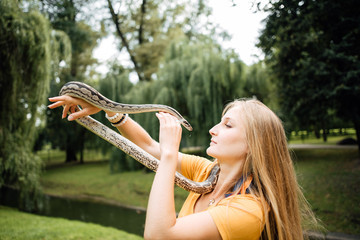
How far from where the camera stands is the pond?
9.73 m

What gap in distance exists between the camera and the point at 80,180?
52.6 ft

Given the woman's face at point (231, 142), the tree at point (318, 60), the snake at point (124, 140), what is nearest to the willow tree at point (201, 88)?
the tree at point (318, 60)

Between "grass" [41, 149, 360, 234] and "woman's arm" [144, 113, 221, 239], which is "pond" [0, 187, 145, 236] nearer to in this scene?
"grass" [41, 149, 360, 234]

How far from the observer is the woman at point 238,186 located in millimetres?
1275

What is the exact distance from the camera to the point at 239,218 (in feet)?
4.42

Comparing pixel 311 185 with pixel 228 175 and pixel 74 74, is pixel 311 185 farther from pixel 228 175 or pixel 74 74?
pixel 74 74

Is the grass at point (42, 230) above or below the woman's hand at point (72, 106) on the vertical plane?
below

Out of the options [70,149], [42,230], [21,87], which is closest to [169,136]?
[42,230]

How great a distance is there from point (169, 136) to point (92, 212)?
36.9ft

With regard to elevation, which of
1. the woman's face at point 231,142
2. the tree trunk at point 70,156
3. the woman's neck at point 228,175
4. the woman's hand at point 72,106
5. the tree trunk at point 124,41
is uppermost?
the tree trunk at point 124,41

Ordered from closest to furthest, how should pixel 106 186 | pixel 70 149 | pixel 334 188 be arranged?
1. pixel 334 188
2. pixel 106 186
3. pixel 70 149

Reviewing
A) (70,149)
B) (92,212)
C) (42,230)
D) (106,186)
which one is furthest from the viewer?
(70,149)

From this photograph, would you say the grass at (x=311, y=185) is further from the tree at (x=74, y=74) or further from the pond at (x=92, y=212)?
the tree at (x=74, y=74)

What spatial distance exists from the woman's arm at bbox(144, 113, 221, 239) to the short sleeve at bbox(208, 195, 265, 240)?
39 mm
